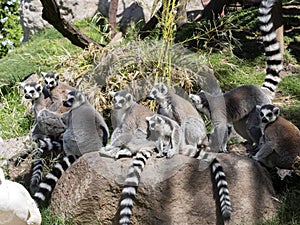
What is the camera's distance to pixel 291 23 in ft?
28.3

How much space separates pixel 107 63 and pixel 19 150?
1627 millimetres

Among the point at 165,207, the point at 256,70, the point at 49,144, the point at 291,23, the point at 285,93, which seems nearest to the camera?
the point at 165,207

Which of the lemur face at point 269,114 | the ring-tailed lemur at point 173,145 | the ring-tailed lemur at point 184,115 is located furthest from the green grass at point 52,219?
the lemur face at point 269,114

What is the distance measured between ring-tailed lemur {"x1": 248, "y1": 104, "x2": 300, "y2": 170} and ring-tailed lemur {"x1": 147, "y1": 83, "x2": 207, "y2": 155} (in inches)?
17.5

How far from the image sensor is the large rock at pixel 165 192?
3830 mm

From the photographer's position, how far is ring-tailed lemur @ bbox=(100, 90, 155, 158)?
4.04 meters

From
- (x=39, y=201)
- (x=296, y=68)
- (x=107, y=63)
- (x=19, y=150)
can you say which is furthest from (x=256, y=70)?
(x=39, y=201)

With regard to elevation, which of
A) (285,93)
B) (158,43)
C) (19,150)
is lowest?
(285,93)

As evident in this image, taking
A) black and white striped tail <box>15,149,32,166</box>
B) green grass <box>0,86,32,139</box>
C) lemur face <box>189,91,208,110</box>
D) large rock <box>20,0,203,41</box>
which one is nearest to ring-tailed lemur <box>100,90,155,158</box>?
lemur face <box>189,91,208,110</box>

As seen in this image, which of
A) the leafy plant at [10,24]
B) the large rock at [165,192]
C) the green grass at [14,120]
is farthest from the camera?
the leafy plant at [10,24]

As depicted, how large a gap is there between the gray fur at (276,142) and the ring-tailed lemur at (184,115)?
0.44 meters

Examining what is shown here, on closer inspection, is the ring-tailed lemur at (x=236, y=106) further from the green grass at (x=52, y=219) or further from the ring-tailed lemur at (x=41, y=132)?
the green grass at (x=52, y=219)

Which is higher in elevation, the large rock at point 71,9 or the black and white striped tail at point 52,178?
the large rock at point 71,9

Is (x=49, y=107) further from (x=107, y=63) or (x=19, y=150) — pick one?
(x=107, y=63)
